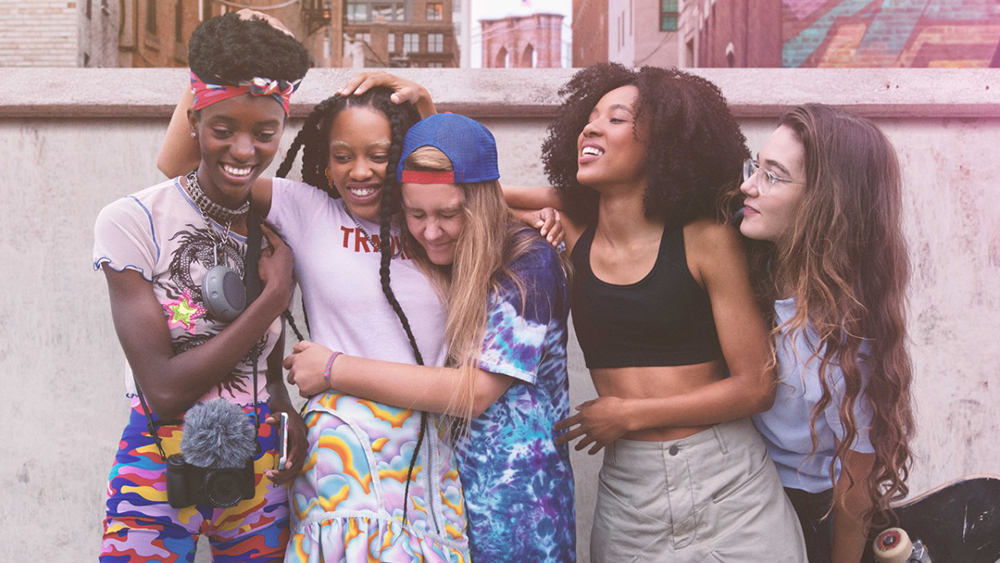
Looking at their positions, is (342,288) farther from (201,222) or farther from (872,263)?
(872,263)

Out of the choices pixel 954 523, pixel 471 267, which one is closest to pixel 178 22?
pixel 471 267

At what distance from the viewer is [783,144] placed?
2248mm

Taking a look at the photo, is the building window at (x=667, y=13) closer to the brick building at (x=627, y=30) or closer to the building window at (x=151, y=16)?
the brick building at (x=627, y=30)

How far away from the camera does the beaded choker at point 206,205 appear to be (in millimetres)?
2160

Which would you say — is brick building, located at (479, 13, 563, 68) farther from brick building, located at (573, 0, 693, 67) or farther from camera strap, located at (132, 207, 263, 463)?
camera strap, located at (132, 207, 263, 463)

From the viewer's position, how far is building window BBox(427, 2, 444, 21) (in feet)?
21.2

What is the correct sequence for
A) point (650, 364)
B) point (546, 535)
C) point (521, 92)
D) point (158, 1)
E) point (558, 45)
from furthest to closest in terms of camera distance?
point (558, 45), point (158, 1), point (521, 92), point (650, 364), point (546, 535)

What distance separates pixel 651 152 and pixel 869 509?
1180 millimetres

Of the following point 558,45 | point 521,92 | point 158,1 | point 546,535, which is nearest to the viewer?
point 546,535

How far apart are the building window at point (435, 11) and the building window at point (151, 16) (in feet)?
7.21

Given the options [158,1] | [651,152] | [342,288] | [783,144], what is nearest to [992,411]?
[783,144]

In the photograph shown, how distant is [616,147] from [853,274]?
0.75m

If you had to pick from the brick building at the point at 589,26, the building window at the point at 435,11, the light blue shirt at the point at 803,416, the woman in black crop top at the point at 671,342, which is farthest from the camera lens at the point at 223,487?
the building window at the point at 435,11

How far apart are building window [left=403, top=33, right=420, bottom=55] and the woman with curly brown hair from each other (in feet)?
14.1
